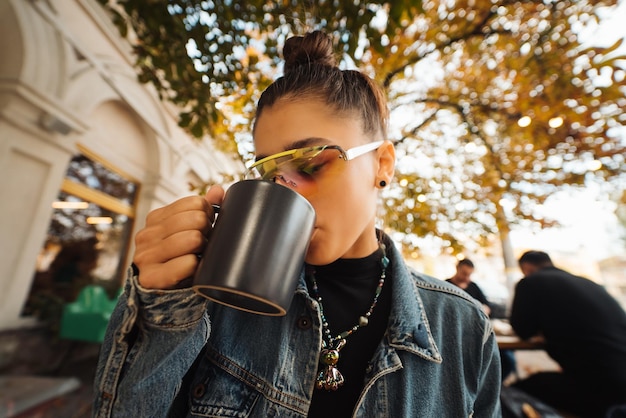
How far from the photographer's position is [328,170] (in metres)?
0.91

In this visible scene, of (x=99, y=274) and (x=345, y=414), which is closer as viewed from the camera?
(x=345, y=414)

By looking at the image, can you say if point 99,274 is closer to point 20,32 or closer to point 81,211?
point 81,211

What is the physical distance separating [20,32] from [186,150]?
379 cm

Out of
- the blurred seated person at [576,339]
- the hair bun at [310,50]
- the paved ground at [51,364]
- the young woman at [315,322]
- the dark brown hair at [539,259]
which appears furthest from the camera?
the dark brown hair at [539,259]

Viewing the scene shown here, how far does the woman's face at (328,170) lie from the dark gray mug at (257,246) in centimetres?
28

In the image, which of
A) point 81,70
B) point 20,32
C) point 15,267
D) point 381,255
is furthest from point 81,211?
point 381,255

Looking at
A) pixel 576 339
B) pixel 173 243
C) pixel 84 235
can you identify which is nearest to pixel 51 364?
pixel 84 235

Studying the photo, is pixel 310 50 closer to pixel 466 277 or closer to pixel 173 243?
pixel 173 243

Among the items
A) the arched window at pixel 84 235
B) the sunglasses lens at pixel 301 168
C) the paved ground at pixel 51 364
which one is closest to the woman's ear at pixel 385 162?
the sunglasses lens at pixel 301 168

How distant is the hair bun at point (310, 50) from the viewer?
1.22 meters

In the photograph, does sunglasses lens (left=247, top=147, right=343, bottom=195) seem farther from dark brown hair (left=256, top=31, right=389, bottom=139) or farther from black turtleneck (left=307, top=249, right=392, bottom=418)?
black turtleneck (left=307, top=249, right=392, bottom=418)

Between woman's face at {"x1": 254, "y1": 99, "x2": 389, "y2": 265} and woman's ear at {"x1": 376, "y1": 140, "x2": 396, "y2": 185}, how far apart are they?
7 centimetres

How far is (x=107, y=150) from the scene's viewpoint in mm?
5211

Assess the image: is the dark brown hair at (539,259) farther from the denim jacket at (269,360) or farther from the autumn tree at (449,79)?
the denim jacket at (269,360)
